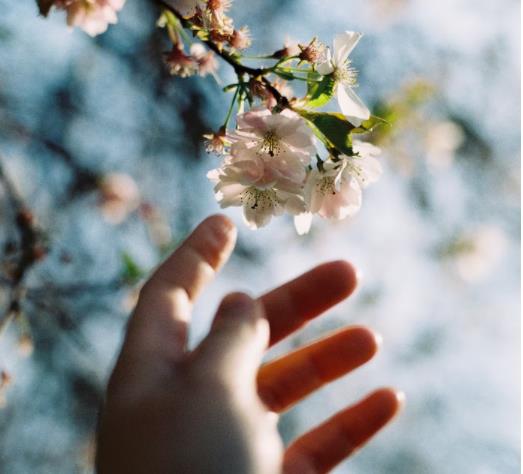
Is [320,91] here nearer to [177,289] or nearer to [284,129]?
[284,129]

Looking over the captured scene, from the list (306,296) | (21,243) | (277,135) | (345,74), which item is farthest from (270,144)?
(21,243)

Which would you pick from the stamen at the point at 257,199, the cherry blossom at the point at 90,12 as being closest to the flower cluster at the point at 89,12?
the cherry blossom at the point at 90,12

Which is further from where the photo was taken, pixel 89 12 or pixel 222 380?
pixel 89 12

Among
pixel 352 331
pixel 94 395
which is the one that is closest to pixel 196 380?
pixel 352 331

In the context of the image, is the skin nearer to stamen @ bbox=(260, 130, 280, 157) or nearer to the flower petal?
stamen @ bbox=(260, 130, 280, 157)

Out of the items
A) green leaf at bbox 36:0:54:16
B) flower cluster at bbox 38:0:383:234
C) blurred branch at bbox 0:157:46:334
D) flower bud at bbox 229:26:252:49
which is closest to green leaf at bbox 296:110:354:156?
flower cluster at bbox 38:0:383:234
